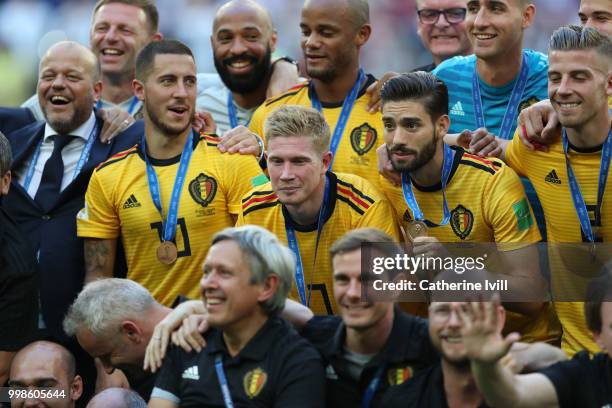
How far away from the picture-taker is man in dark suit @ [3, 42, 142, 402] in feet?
24.1

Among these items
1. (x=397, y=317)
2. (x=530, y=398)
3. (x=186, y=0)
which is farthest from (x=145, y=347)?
(x=186, y=0)

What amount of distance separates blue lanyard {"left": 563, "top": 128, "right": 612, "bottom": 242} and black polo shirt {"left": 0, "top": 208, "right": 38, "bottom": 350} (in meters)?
2.84

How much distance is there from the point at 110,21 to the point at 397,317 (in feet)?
12.8

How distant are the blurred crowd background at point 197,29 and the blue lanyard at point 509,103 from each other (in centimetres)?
465

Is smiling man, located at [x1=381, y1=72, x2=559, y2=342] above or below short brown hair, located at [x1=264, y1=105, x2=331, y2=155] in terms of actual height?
below

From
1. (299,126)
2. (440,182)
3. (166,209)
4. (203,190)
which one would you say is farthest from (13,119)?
(440,182)

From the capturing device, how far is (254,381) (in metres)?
5.62

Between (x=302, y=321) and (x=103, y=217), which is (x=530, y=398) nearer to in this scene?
(x=302, y=321)

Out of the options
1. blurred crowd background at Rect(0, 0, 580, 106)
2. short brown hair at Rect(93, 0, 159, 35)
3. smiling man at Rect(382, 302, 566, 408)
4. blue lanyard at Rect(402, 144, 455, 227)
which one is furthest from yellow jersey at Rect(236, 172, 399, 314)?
blurred crowd background at Rect(0, 0, 580, 106)

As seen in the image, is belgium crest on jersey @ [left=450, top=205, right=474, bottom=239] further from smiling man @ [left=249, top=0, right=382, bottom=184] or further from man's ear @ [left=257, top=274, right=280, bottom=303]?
man's ear @ [left=257, top=274, right=280, bottom=303]

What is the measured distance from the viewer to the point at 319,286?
666 cm

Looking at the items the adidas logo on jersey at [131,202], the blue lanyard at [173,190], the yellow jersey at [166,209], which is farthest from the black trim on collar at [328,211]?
the adidas logo on jersey at [131,202]

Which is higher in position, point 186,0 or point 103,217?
point 186,0

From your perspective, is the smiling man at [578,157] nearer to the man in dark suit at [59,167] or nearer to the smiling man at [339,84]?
the smiling man at [339,84]
